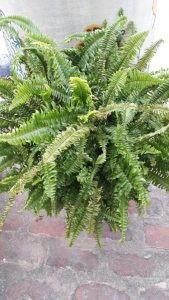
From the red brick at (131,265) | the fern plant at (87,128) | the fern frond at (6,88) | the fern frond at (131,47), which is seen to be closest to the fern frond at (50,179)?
the fern plant at (87,128)

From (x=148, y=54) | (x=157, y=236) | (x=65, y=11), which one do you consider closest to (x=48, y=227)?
(x=157, y=236)

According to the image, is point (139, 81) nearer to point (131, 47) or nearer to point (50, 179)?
point (131, 47)

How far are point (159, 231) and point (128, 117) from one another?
42.8 inches

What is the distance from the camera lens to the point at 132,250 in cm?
229

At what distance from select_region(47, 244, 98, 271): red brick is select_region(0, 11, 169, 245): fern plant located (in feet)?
1.53

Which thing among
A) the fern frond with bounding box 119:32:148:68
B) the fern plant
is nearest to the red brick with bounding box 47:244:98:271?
the fern plant

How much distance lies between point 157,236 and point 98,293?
56 cm

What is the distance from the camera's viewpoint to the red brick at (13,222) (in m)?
2.50

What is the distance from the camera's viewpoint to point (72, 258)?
2273mm

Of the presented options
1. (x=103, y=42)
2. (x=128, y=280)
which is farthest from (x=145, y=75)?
(x=128, y=280)

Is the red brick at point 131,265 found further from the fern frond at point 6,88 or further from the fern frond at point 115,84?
the fern frond at point 6,88

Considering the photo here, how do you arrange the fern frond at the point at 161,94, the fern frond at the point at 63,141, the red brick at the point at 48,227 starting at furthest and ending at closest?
1. the red brick at the point at 48,227
2. the fern frond at the point at 161,94
3. the fern frond at the point at 63,141

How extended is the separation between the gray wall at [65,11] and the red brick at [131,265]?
1.65 meters

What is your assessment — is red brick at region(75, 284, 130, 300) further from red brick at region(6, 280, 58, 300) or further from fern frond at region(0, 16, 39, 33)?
fern frond at region(0, 16, 39, 33)
